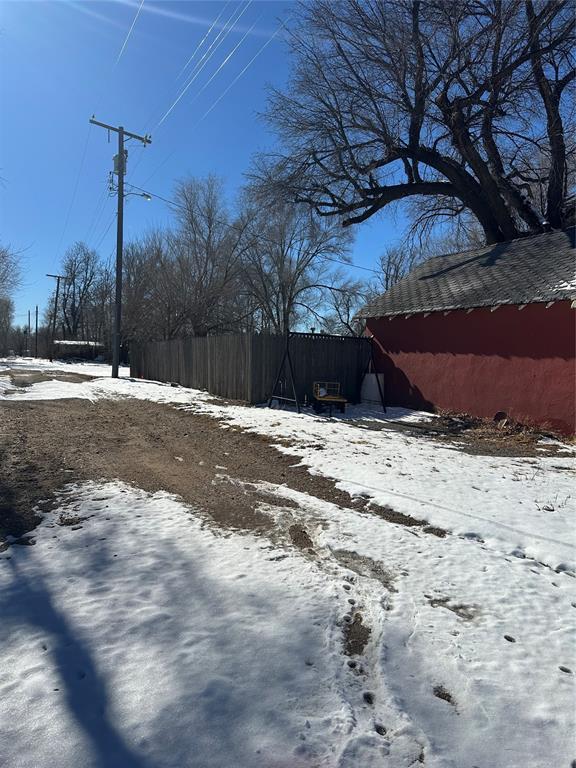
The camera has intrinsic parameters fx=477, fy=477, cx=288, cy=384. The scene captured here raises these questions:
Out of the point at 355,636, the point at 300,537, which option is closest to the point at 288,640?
the point at 355,636

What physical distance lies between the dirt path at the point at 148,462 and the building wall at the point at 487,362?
18.9 feet

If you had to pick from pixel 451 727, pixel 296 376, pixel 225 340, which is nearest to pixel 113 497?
pixel 451 727

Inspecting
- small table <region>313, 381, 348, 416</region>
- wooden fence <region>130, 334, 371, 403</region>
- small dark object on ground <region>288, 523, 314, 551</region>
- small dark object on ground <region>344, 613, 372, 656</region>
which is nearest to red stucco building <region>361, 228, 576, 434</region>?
wooden fence <region>130, 334, 371, 403</region>

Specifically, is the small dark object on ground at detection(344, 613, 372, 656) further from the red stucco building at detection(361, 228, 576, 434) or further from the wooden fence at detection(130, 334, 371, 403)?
the wooden fence at detection(130, 334, 371, 403)

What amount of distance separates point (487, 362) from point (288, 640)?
9830mm

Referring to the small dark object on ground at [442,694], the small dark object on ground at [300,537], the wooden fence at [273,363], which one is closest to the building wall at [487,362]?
the wooden fence at [273,363]

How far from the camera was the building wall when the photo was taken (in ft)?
31.8

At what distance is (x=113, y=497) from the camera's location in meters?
5.14

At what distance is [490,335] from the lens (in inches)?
436

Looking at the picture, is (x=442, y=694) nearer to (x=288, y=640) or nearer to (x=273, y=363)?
(x=288, y=640)

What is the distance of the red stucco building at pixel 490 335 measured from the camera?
32.1 feet

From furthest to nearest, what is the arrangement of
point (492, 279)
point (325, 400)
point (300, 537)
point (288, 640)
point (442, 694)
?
point (492, 279)
point (325, 400)
point (300, 537)
point (288, 640)
point (442, 694)

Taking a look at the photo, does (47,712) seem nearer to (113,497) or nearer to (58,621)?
(58,621)

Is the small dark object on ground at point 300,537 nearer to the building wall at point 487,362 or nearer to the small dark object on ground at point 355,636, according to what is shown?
the small dark object on ground at point 355,636
